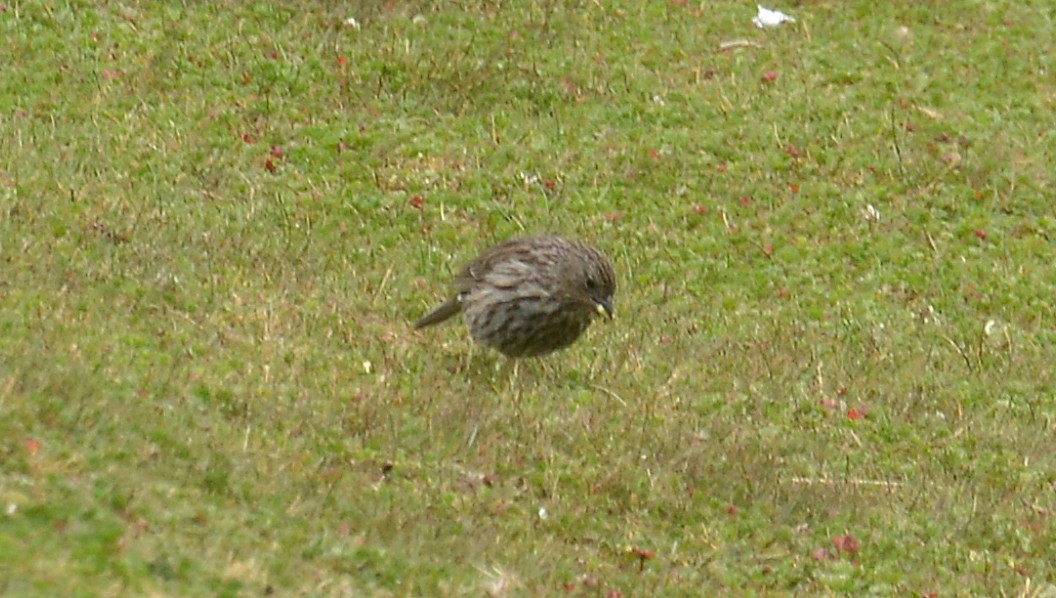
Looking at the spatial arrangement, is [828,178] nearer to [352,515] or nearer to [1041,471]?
[1041,471]

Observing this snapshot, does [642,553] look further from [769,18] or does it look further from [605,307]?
[769,18]

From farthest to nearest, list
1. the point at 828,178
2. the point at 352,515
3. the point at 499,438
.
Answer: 1. the point at 828,178
2. the point at 499,438
3. the point at 352,515

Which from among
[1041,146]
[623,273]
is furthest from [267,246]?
[1041,146]

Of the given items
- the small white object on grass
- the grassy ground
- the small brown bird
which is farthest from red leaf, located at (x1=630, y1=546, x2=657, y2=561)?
the small white object on grass

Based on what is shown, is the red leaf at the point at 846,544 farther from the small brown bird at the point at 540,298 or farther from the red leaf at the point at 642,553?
the small brown bird at the point at 540,298

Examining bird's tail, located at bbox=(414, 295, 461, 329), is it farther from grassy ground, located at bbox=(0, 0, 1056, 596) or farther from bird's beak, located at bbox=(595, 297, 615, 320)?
bird's beak, located at bbox=(595, 297, 615, 320)

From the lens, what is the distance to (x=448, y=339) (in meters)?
11.8

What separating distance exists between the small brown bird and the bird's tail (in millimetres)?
165

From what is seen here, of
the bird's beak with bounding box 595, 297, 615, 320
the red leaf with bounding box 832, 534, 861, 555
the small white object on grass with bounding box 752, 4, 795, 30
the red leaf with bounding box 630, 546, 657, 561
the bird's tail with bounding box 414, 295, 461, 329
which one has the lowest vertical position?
the small white object on grass with bounding box 752, 4, 795, 30

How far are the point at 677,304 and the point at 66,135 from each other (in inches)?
186

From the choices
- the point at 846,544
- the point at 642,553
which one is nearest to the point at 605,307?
the point at 846,544

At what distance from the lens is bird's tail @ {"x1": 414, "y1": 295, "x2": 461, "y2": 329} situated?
11664 mm

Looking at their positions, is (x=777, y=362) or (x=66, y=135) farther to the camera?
(x=66, y=135)

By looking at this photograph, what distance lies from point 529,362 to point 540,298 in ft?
2.01
